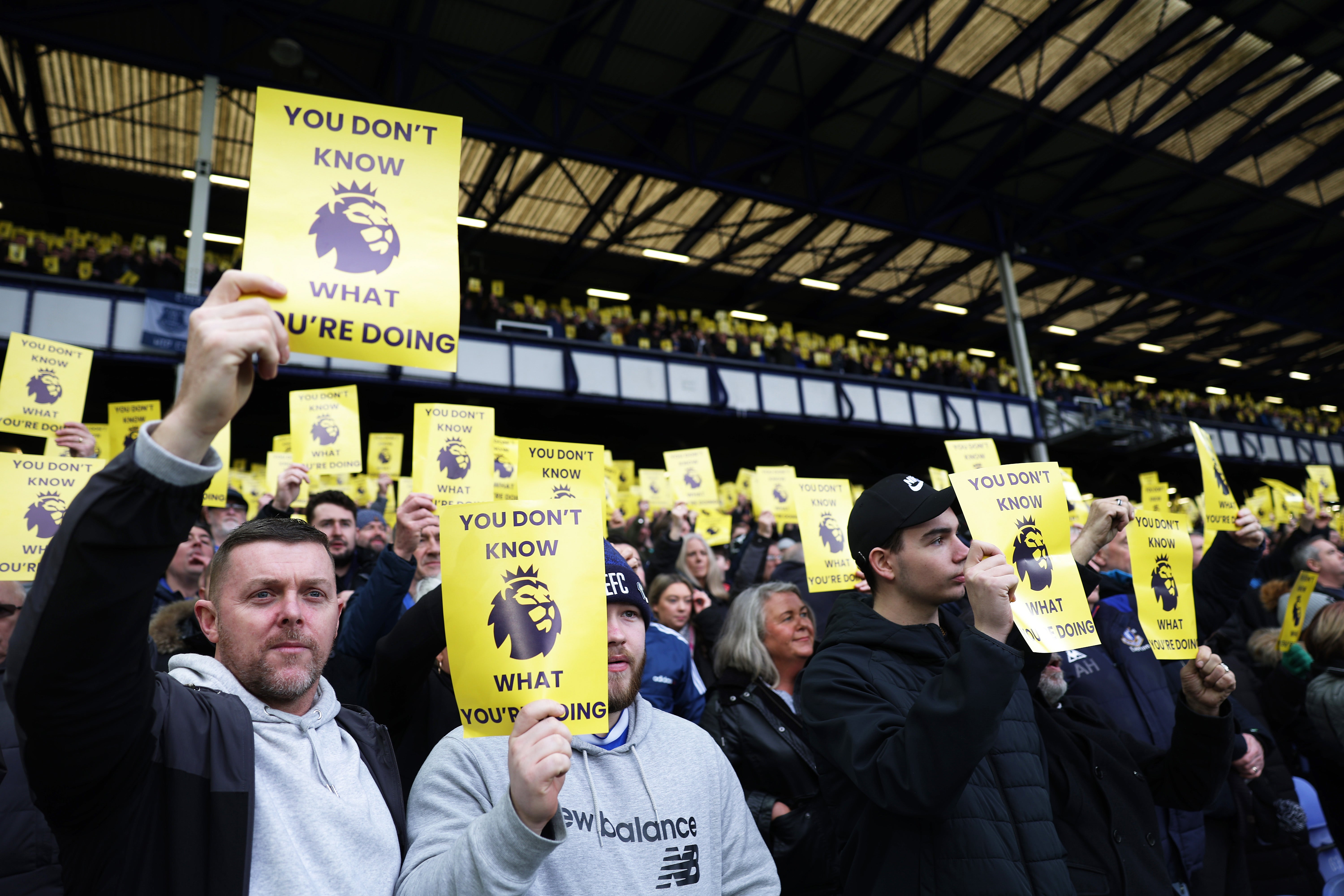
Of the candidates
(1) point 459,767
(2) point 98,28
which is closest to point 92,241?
(2) point 98,28

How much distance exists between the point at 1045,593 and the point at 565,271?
19.1 metres

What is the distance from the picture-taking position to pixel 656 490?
9.27 meters

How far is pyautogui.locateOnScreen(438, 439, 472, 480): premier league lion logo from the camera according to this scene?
4.07 metres

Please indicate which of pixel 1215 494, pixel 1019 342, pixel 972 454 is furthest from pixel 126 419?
pixel 1019 342

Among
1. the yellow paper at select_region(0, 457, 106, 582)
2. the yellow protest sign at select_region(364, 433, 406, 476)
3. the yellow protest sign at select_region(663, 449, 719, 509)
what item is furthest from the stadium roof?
the yellow paper at select_region(0, 457, 106, 582)

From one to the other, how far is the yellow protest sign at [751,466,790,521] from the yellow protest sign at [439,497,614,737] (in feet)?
19.0

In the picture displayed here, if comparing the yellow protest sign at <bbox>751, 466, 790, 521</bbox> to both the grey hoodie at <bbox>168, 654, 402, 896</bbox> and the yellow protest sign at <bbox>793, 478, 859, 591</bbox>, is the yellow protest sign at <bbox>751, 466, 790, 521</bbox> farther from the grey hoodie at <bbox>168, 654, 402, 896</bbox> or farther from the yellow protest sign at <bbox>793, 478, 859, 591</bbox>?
the grey hoodie at <bbox>168, 654, 402, 896</bbox>

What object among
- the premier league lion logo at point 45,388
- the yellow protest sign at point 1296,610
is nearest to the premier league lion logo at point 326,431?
the premier league lion logo at point 45,388

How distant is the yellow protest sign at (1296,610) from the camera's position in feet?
13.4

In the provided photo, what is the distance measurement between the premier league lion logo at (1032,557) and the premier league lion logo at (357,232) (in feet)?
6.51

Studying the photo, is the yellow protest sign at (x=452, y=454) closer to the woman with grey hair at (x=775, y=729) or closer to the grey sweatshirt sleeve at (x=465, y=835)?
the woman with grey hair at (x=775, y=729)

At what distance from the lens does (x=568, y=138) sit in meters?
15.0

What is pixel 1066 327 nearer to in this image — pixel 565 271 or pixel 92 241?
pixel 565 271

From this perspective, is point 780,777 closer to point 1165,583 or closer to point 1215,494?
point 1165,583
